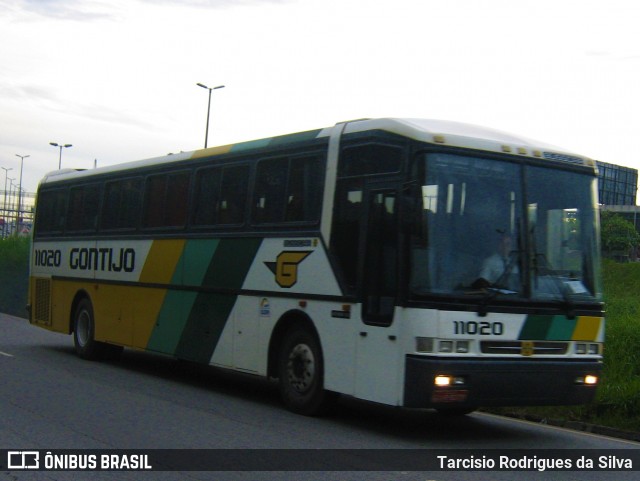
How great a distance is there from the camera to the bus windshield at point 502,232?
9.51 metres

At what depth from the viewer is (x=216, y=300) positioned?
13258mm

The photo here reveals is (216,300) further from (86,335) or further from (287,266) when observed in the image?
(86,335)

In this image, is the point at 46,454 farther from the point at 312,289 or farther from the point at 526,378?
the point at 526,378

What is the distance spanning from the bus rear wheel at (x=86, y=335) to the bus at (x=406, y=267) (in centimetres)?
429

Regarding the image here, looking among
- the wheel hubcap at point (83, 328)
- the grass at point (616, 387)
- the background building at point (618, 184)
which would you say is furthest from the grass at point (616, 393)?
the background building at point (618, 184)

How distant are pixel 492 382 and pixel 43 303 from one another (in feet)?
39.9

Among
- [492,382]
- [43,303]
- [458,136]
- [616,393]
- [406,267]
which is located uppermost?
[458,136]

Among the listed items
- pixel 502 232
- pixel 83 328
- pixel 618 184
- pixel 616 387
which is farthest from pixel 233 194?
pixel 618 184

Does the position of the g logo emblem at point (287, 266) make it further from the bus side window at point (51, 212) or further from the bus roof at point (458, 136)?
the bus side window at point (51, 212)

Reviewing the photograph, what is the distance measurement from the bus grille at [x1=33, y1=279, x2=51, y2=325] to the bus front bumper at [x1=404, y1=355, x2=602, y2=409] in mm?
11425

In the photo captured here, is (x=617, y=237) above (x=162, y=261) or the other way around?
above

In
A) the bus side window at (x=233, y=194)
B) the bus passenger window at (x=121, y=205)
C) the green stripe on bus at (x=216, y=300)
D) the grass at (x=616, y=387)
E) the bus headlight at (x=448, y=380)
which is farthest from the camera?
the bus passenger window at (x=121, y=205)

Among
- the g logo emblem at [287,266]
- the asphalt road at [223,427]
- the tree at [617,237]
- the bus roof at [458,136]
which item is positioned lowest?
the asphalt road at [223,427]

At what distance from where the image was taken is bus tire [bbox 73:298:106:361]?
56.4 feet
